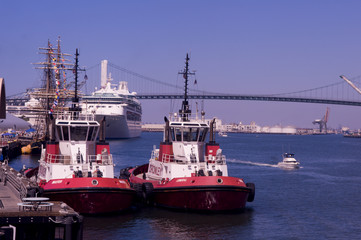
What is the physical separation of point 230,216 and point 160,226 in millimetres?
4460

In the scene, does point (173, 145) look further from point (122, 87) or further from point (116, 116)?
point (122, 87)

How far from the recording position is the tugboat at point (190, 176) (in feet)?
99.8

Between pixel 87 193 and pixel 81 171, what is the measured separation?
232 centimetres

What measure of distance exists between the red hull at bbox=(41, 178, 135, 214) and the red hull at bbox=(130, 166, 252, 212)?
10.8 ft

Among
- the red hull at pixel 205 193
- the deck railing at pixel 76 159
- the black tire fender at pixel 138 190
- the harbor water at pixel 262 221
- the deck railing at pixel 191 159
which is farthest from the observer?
the deck railing at pixel 191 159

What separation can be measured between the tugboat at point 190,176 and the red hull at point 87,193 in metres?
3.40

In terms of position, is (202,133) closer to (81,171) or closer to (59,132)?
(81,171)

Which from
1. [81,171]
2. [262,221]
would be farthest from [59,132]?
[262,221]

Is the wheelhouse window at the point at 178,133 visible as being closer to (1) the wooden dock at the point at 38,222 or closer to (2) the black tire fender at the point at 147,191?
(2) the black tire fender at the point at 147,191

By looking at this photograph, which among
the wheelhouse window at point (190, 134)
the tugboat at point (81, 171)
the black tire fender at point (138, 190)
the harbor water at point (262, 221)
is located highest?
the wheelhouse window at point (190, 134)

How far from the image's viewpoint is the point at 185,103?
1455 inches

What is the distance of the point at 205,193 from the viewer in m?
30.3

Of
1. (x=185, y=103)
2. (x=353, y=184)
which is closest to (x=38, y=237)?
(x=185, y=103)

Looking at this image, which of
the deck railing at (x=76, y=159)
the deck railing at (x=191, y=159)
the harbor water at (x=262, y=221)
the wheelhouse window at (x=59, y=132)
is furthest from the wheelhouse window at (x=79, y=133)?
the harbor water at (x=262, y=221)
